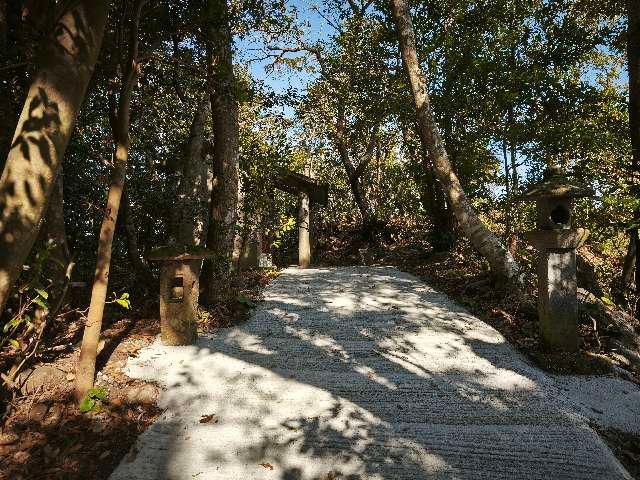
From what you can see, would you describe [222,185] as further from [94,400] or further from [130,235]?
[94,400]

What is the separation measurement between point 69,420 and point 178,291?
1986 millimetres

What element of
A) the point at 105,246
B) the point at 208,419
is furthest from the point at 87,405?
the point at 105,246

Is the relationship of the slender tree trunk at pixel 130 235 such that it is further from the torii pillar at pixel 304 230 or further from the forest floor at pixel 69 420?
the torii pillar at pixel 304 230

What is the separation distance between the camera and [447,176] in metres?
7.23

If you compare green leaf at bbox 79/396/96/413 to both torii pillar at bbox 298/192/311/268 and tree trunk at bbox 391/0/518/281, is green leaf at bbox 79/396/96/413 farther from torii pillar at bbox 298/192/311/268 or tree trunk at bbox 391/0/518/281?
torii pillar at bbox 298/192/311/268

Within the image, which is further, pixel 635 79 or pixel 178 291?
pixel 635 79

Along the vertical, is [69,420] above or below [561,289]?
below

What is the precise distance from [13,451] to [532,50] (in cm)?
1176

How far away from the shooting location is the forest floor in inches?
108

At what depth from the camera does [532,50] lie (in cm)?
941

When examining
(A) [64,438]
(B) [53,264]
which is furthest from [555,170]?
(B) [53,264]

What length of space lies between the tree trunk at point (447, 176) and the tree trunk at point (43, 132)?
6249 millimetres

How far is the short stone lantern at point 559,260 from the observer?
463cm

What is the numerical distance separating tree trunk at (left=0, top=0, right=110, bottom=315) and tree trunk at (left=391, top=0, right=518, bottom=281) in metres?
6.25
